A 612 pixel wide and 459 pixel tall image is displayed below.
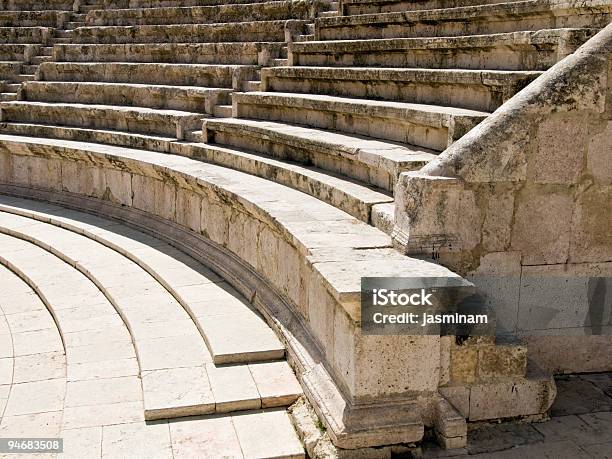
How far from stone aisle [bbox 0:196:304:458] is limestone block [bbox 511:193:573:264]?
5.88 feet

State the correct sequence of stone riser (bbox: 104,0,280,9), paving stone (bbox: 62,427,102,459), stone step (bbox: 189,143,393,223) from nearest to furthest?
paving stone (bbox: 62,427,102,459) < stone step (bbox: 189,143,393,223) < stone riser (bbox: 104,0,280,9)

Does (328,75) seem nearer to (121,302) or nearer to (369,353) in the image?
(121,302)

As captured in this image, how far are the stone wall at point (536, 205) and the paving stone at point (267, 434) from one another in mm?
1358

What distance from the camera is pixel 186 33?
1115 cm

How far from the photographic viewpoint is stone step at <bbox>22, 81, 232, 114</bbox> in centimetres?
948

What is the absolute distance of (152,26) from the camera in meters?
11.5

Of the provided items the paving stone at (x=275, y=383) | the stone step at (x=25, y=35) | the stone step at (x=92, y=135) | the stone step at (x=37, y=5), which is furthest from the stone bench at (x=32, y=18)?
the paving stone at (x=275, y=383)

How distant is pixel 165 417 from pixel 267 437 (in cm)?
69

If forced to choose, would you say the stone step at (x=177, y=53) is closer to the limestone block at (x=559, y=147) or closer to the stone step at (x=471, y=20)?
the stone step at (x=471, y=20)

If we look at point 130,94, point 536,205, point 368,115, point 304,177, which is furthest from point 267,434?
point 130,94

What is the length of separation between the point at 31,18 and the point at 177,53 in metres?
4.61

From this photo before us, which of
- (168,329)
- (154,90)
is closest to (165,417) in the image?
(168,329)

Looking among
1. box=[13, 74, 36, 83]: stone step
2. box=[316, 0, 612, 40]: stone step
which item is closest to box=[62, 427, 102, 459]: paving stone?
box=[316, 0, 612, 40]: stone step

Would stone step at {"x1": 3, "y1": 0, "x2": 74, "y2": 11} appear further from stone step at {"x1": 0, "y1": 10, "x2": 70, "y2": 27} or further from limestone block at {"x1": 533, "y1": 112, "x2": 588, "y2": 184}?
limestone block at {"x1": 533, "y1": 112, "x2": 588, "y2": 184}
